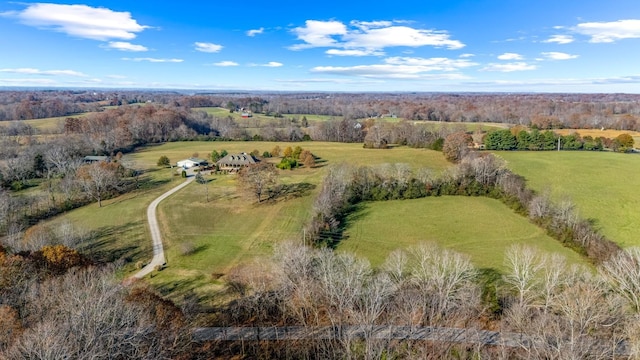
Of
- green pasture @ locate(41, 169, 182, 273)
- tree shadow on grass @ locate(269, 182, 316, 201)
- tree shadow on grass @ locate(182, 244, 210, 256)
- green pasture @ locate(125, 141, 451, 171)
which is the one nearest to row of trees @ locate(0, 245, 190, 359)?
green pasture @ locate(41, 169, 182, 273)

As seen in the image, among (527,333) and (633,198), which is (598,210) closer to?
(633,198)

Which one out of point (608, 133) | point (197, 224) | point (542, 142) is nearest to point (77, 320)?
point (197, 224)

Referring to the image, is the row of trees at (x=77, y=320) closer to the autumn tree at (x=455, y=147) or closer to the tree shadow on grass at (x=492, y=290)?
the tree shadow on grass at (x=492, y=290)

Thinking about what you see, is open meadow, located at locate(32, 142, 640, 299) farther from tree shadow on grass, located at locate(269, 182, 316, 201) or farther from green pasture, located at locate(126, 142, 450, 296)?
tree shadow on grass, located at locate(269, 182, 316, 201)

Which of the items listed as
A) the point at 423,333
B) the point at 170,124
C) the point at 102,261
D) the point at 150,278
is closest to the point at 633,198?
the point at 423,333

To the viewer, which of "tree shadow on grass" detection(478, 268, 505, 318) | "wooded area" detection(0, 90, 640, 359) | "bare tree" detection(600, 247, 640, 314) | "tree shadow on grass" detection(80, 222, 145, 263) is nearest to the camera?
"wooded area" detection(0, 90, 640, 359)
